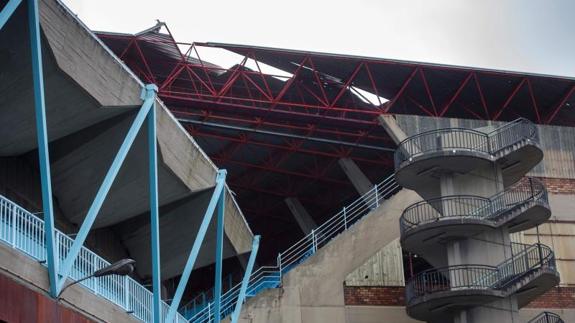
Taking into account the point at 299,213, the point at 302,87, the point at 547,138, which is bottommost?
the point at 547,138

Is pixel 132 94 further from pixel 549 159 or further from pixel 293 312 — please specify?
pixel 549 159

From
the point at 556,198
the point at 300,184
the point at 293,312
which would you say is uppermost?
the point at 300,184

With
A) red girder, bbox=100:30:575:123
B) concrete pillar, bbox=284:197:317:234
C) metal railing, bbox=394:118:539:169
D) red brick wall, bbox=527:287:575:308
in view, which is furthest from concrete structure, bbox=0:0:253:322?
concrete pillar, bbox=284:197:317:234

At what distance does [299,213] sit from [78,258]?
1424 inches

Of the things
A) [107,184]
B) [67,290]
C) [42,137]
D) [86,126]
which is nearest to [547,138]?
[86,126]

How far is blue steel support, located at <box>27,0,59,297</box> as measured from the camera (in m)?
27.2

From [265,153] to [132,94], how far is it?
100 feet

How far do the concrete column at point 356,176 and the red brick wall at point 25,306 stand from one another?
3287 centimetres

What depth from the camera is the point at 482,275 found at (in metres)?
46.5

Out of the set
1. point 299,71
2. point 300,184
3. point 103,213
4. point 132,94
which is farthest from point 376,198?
point 132,94

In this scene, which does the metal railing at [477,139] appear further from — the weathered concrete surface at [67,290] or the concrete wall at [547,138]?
the weathered concrete surface at [67,290]

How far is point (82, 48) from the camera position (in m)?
31.5

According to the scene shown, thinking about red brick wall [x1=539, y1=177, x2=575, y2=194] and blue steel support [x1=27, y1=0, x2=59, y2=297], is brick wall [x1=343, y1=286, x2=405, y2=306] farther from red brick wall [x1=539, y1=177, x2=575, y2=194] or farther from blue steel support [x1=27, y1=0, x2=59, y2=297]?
blue steel support [x1=27, y1=0, x2=59, y2=297]

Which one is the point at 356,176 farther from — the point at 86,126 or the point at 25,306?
the point at 25,306
